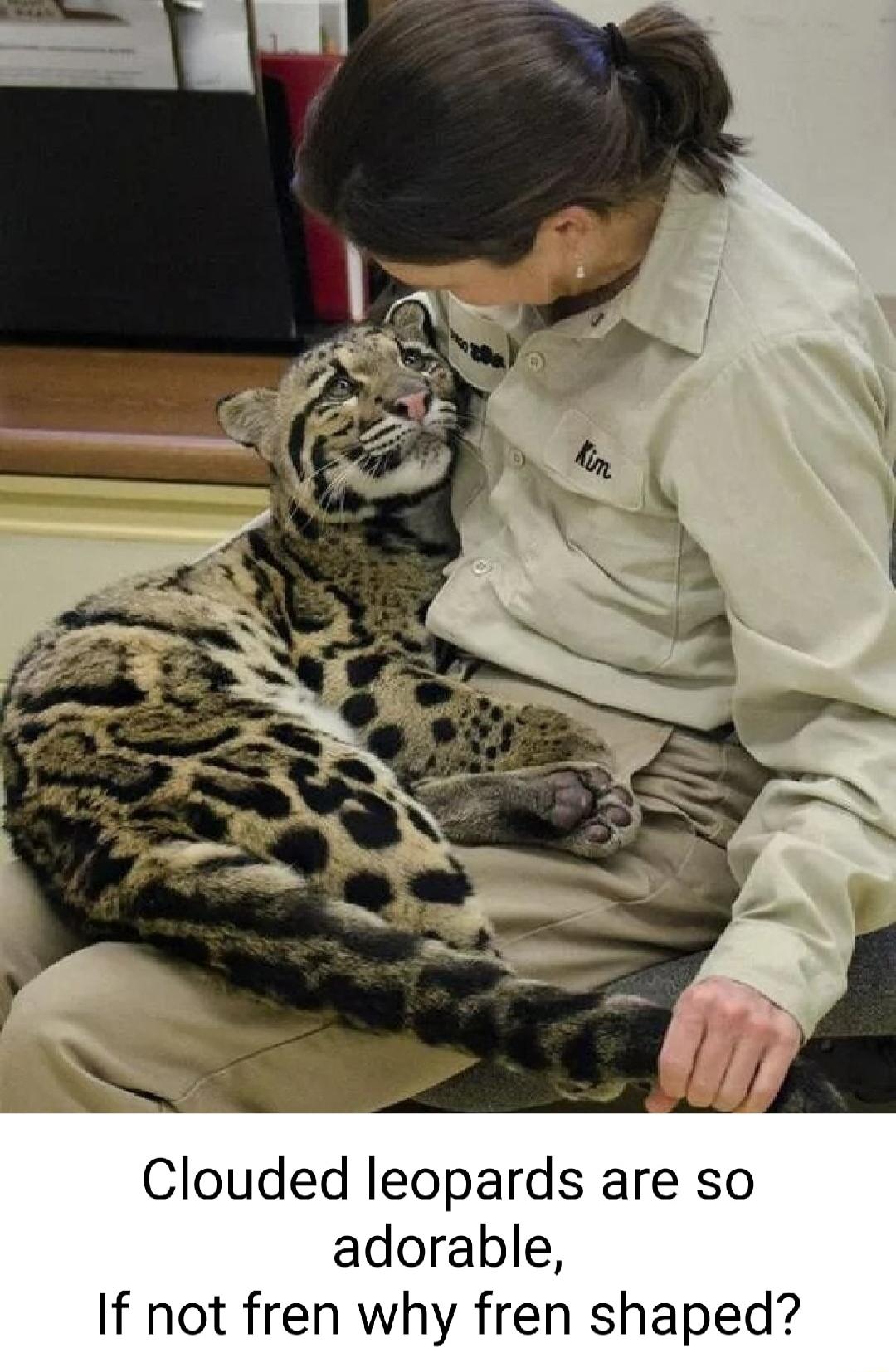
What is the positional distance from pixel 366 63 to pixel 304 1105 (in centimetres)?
76

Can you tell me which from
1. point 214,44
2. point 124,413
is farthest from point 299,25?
point 124,413

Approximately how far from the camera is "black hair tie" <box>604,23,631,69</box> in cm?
117

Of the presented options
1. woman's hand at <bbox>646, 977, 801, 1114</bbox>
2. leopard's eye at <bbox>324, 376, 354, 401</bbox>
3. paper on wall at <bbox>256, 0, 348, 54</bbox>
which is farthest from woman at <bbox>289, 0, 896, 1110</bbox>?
paper on wall at <bbox>256, 0, 348, 54</bbox>

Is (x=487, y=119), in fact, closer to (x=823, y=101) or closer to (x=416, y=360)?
(x=416, y=360)

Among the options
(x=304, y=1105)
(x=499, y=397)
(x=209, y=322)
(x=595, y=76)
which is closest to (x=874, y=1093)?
(x=304, y=1105)

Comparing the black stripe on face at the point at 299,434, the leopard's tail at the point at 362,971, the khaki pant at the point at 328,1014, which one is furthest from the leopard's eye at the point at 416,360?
the leopard's tail at the point at 362,971

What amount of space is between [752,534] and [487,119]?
0.35 m

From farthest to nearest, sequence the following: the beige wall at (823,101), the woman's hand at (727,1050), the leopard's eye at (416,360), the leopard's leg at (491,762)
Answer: the beige wall at (823,101)
the leopard's eye at (416,360)
the leopard's leg at (491,762)
the woman's hand at (727,1050)

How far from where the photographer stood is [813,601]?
1178mm

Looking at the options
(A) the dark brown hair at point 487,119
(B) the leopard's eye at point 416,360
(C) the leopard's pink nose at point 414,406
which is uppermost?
(A) the dark brown hair at point 487,119

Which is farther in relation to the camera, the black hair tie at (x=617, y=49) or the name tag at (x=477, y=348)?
the name tag at (x=477, y=348)

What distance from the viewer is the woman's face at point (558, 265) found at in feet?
3.96

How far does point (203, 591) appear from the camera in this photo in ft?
5.15

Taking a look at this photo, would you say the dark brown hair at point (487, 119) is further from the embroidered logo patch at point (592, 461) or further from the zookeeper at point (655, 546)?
the embroidered logo patch at point (592, 461)
